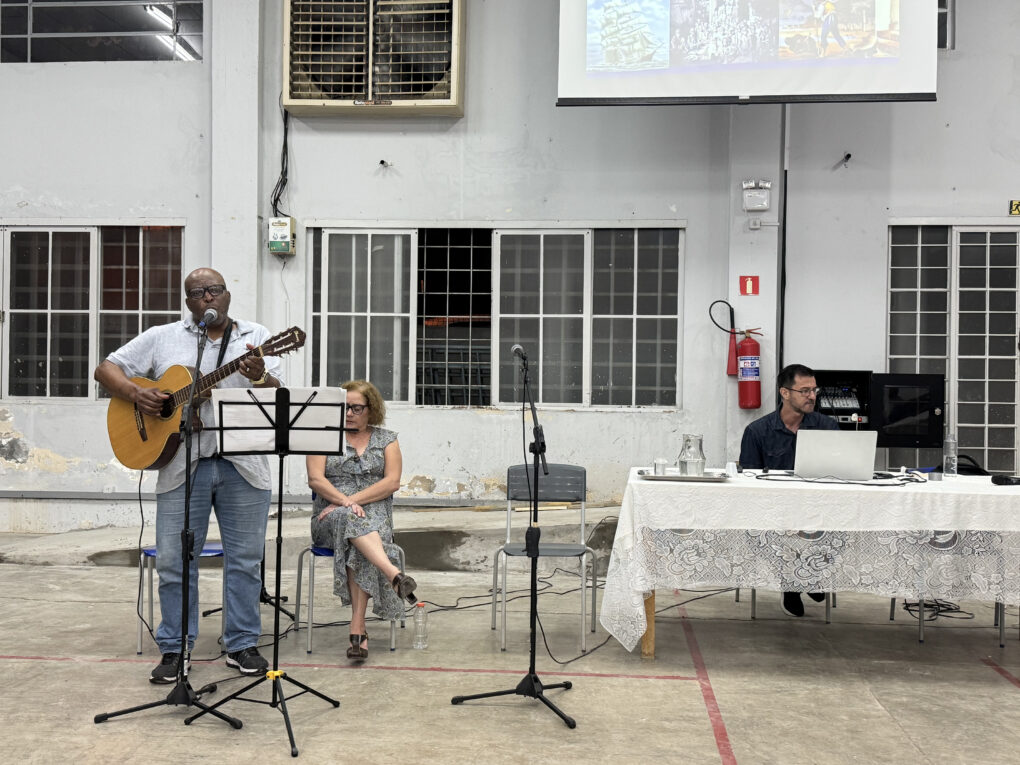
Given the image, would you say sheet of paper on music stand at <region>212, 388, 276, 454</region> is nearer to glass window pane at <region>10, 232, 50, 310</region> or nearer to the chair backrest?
the chair backrest

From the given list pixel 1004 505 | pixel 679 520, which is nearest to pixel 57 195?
pixel 679 520

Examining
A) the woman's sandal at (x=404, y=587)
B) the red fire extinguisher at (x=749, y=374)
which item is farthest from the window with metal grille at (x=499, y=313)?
the woman's sandal at (x=404, y=587)

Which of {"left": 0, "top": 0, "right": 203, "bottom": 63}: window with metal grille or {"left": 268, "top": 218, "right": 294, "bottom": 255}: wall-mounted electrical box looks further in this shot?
{"left": 0, "top": 0, "right": 203, "bottom": 63}: window with metal grille

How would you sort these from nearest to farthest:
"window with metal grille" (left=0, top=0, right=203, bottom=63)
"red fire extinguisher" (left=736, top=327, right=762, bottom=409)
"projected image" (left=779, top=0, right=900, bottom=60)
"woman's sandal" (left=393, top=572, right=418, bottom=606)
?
"woman's sandal" (left=393, top=572, right=418, bottom=606) < "projected image" (left=779, top=0, right=900, bottom=60) < "red fire extinguisher" (left=736, top=327, right=762, bottom=409) < "window with metal grille" (left=0, top=0, right=203, bottom=63)

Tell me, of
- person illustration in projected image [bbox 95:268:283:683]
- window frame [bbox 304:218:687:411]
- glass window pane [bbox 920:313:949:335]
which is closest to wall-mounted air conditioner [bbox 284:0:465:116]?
window frame [bbox 304:218:687:411]

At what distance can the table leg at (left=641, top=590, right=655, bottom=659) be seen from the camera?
14.4 ft

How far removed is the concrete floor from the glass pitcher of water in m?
0.87

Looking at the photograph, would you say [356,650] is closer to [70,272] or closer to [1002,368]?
[70,272]

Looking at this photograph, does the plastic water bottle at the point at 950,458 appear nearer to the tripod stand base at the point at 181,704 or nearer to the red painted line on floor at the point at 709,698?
the red painted line on floor at the point at 709,698

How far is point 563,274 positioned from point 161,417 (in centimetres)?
412

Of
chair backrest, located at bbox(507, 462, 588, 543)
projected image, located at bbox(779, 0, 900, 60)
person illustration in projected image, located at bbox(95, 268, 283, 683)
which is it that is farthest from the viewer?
projected image, located at bbox(779, 0, 900, 60)

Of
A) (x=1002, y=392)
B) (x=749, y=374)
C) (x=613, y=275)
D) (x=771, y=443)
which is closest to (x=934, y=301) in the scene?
(x=1002, y=392)

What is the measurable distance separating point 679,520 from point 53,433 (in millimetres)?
5552

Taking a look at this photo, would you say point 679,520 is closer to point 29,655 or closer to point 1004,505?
point 1004,505
